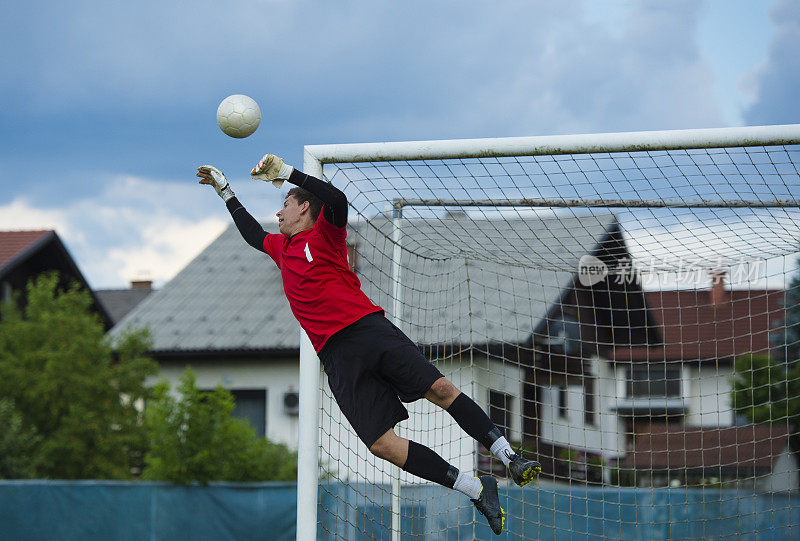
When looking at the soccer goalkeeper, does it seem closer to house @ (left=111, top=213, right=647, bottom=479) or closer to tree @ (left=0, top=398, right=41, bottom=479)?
house @ (left=111, top=213, right=647, bottom=479)

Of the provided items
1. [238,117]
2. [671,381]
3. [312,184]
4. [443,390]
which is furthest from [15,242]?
[443,390]

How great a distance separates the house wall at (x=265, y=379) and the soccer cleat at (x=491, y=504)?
12.3 m

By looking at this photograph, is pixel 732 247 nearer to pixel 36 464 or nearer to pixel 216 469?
pixel 216 469

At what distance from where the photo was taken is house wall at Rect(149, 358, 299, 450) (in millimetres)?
16156

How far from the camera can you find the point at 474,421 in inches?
155

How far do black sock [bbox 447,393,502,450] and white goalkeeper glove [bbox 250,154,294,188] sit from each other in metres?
1.35

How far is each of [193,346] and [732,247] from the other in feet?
41.6

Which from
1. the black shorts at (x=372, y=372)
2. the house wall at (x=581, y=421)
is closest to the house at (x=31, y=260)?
the house wall at (x=581, y=421)

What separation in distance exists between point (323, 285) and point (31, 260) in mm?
17998

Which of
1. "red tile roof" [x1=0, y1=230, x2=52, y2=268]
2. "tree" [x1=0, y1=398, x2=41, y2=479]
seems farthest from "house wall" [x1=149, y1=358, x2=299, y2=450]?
"tree" [x1=0, y1=398, x2=41, y2=479]

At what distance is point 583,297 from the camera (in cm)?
1720

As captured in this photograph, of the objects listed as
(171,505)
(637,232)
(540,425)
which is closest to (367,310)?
(637,232)

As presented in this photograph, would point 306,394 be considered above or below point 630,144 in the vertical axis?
below

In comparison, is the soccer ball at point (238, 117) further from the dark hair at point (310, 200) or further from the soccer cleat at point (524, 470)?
the soccer cleat at point (524, 470)
